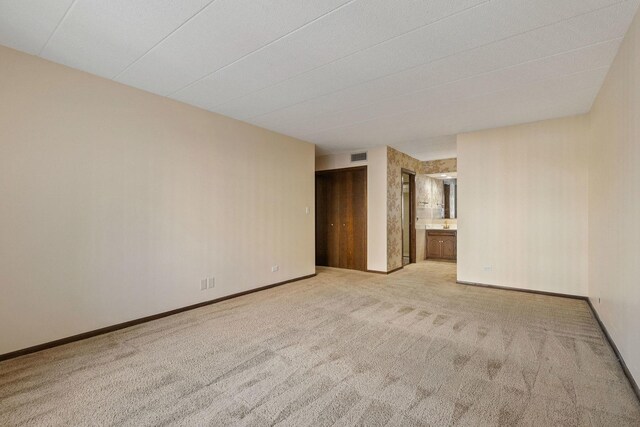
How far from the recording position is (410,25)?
6.95ft

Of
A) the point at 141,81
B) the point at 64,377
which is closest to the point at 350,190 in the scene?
the point at 141,81

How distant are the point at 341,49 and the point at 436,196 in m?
6.70

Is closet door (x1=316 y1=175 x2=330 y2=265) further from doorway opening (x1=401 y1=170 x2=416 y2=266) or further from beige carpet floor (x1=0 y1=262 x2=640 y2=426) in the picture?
beige carpet floor (x1=0 y1=262 x2=640 y2=426)

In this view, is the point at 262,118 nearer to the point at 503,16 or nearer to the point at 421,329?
the point at 503,16

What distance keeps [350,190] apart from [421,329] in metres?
3.80

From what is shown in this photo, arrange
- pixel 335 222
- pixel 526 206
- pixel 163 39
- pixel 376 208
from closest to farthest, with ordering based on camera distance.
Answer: pixel 163 39 < pixel 526 206 < pixel 376 208 < pixel 335 222

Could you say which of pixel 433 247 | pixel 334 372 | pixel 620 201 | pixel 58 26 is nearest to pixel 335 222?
pixel 433 247

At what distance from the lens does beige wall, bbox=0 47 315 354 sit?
248 cm

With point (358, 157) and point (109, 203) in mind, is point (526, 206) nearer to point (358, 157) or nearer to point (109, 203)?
point (358, 157)

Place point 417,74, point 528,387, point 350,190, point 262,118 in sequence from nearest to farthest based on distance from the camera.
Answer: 1. point 528,387
2. point 417,74
3. point 262,118
4. point 350,190

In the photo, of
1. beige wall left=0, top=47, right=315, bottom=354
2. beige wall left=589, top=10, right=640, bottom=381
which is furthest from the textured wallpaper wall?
beige wall left=589, top=10, right=640, bottom=381

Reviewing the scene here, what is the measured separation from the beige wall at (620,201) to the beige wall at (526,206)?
27.8 inches

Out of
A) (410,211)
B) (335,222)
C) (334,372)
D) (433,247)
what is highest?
(410,211)

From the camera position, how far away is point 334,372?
7.14 feet
